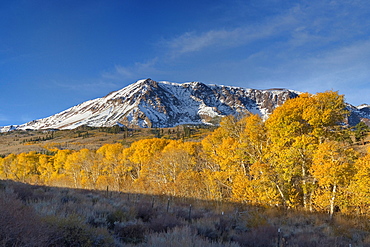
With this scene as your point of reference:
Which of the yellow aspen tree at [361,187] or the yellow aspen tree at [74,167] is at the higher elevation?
the yellow aspen tree at [361,187]

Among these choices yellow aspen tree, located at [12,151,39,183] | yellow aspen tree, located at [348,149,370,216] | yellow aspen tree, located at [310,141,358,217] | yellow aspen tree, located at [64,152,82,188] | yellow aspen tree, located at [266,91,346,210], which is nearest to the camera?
yellow aspen tree, located at [348,149,370,216]

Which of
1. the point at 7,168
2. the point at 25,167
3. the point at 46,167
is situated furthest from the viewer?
the point at 7,168

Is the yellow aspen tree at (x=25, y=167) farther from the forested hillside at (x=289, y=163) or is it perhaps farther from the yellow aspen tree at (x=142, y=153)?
the forested hillside at (x=289, y=163)

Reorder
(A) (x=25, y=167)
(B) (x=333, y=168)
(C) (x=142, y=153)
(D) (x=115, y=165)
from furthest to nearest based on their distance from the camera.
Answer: (A) (x=25, y=167) → (D) (x=115, y=165) → (C) (x=142, y=153) → (B) (x=333, y=168)

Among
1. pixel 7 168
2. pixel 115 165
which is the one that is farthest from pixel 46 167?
pixel 115 165

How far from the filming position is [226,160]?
88.8 ft

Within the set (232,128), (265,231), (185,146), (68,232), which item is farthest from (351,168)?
(185,146)

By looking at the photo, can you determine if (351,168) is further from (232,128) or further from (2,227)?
(2,227)

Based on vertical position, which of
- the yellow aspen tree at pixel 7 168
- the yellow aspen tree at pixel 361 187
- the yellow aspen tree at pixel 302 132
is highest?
the yellow aspen tree at pixel 302 132

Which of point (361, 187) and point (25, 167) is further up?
point (361, 187)

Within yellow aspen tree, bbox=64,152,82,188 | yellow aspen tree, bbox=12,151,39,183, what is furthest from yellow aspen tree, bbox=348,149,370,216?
yellow aspen tree, bbox=12,151,39,183

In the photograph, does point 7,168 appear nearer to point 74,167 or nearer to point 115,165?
point 74,167

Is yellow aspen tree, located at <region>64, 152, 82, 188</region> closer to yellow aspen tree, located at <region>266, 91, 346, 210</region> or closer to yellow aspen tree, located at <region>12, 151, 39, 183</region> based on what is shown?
yellow aspen tree, located at <region>12, 151, 39, 183</region>

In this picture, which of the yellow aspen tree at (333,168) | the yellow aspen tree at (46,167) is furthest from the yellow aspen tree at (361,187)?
the yellow aspen tree at (46,167)
